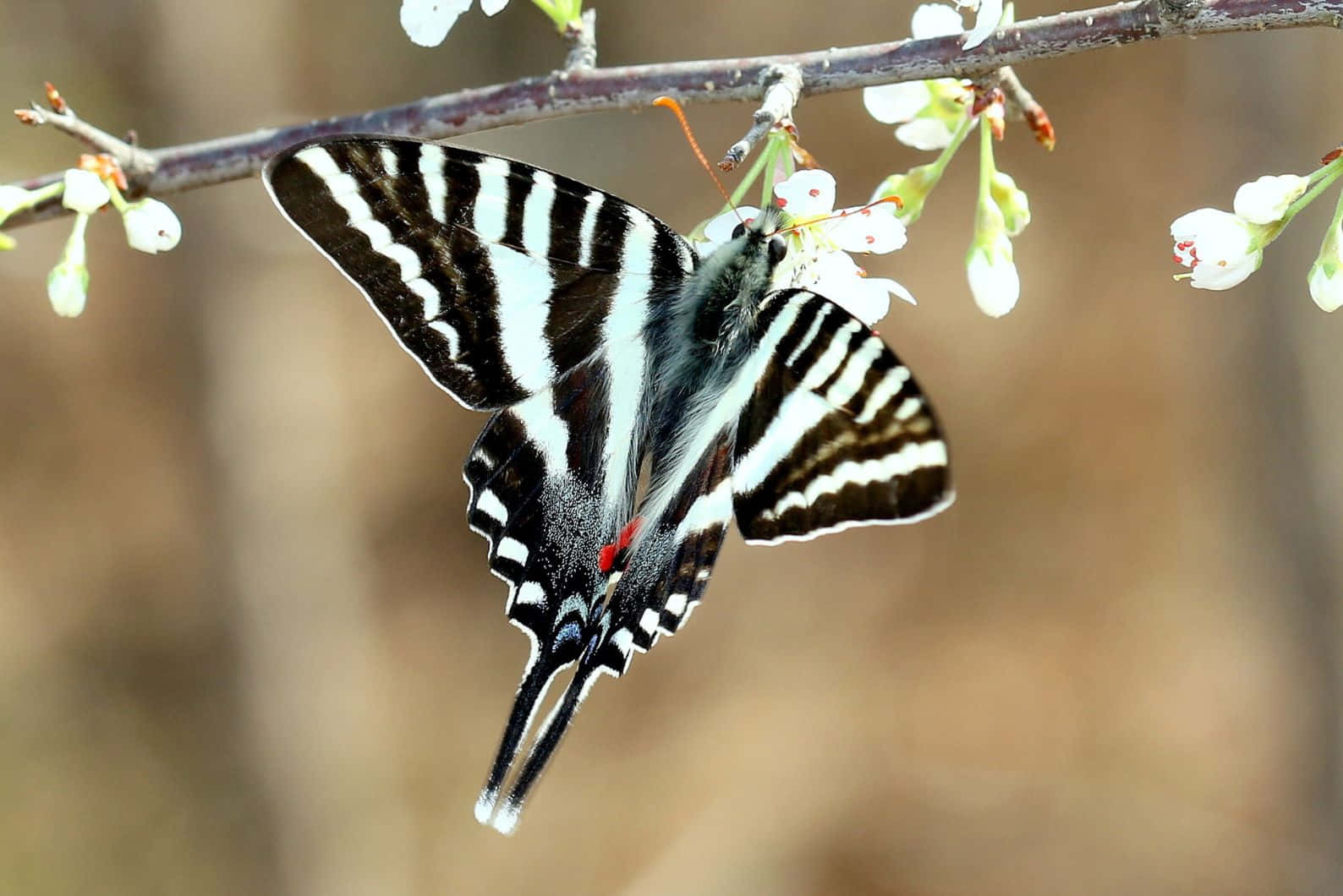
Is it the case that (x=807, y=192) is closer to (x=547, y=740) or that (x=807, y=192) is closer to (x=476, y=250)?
(x=476, y=250)

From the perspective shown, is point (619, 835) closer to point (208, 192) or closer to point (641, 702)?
point (641, 702)

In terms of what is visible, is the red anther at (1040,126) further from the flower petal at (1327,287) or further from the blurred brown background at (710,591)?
the blurred brown background at (710,591)

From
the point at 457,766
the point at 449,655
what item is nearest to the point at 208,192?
the point at 449,655

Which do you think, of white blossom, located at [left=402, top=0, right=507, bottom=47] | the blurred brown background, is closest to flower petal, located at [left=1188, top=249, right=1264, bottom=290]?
white blossom, located at [left=402, top=0, right=507, bottom=47]

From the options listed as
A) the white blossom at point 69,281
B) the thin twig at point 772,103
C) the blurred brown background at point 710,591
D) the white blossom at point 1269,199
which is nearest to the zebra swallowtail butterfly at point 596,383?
the thin twig at point 772,103

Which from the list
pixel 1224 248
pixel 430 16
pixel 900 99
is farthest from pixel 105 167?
pixel 1224 248

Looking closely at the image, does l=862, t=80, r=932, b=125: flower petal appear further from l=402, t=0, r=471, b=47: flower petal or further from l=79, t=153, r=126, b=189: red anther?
l=79, t=153, r=126, b=189: red anther
